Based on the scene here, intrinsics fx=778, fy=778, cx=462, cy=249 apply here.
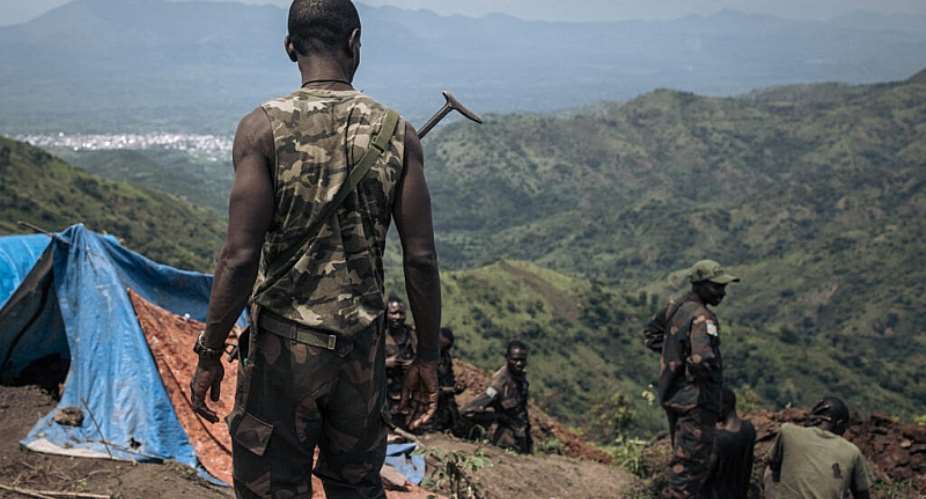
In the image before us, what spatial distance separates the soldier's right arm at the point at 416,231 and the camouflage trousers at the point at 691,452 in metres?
3.31

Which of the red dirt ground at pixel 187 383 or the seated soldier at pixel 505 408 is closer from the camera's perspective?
the red dirt ground at pixel 187 383

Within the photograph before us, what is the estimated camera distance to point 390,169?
2.42 metres

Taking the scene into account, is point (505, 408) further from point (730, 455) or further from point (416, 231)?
point (416, 231)

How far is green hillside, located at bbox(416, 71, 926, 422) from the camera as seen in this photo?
42.1 meters

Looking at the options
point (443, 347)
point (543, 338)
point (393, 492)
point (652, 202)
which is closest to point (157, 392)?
point (393, 492)

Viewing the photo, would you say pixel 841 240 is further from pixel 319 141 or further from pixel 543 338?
pixel 319 141

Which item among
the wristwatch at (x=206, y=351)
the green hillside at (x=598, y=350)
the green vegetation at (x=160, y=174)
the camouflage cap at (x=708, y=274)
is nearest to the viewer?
the wristwatch at (x=206, y=351)

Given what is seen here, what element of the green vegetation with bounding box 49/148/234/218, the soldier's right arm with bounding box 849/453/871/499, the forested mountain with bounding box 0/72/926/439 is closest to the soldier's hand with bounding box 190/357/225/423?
the soldier's right arm with bounding box 849/453/871/499

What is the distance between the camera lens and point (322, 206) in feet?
7.62

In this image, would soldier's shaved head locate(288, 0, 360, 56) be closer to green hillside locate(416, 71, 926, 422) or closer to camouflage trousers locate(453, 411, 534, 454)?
camouflage trousers locate(453, 411, 534, 454)

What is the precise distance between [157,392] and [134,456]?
0.52 metres

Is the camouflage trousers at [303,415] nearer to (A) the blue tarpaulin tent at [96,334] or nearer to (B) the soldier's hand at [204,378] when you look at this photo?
(B) the soldier's hand at [204,378]

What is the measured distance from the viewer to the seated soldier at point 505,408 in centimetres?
760

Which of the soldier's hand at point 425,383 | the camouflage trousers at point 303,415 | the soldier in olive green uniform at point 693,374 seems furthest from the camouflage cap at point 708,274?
the camouflage trousers at point 303,415
